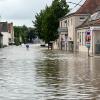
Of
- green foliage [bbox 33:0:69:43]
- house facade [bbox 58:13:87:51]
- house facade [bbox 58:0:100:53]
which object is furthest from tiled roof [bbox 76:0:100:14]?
green foliage [bbox 33:0:69:43]

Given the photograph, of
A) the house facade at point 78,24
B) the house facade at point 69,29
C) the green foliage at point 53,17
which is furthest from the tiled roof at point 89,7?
the green foliage at point 53,17

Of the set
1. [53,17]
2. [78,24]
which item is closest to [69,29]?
[78,24]

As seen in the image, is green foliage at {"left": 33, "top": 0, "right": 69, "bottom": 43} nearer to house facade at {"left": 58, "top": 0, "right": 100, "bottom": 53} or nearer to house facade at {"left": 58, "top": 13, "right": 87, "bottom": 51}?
house facade at {"left": 58, "top": 13, "right": 87, "bottom": 51}

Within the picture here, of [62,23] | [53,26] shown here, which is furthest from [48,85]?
[53,26]

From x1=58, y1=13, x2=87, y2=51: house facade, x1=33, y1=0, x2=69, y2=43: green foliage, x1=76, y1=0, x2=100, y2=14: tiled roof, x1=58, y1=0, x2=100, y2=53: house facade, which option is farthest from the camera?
x1=33, y1=0, x2=69, y2=43: green foliage

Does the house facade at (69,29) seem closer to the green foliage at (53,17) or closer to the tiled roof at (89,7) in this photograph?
the tiled roof at (89,7)

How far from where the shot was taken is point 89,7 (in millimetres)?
74375

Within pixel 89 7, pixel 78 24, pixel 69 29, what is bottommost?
pixel 69 29

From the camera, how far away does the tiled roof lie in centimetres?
7301

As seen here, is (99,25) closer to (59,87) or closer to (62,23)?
(62,23)

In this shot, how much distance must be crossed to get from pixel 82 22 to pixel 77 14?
4.99 ft

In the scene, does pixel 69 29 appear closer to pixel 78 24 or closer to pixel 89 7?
pixel 78 24

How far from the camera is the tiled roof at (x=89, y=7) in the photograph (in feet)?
240

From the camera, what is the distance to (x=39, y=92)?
14.8m
